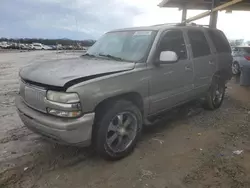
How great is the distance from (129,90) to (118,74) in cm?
30

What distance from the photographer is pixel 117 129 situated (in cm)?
347

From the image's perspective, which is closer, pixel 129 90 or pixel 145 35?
pixel 129 90

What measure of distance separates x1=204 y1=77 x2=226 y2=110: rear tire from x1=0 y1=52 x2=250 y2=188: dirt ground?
796mm

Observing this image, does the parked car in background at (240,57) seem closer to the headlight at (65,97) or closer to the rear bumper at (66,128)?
the rear bumper at (66,128)

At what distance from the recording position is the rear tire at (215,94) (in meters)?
5.72

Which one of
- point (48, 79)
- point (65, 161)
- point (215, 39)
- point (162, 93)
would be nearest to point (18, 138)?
point (65, 161)

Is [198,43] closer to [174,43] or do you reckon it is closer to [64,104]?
[174,43]

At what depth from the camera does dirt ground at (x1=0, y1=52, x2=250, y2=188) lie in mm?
2996

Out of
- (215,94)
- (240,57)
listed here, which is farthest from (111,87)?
(240,57)

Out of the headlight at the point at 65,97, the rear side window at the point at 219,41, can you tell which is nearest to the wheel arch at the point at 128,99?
the headlight at the point at 65,97

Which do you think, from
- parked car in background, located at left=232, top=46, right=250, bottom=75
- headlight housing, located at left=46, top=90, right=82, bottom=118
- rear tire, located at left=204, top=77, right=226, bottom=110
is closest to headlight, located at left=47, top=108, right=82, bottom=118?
headlight housing, located at left=46, top=90, right=82, bottom=118

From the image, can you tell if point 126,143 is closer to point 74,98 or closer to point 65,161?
point 65,161

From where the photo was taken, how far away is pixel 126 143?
3625mm

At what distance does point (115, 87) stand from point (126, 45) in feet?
3.98
